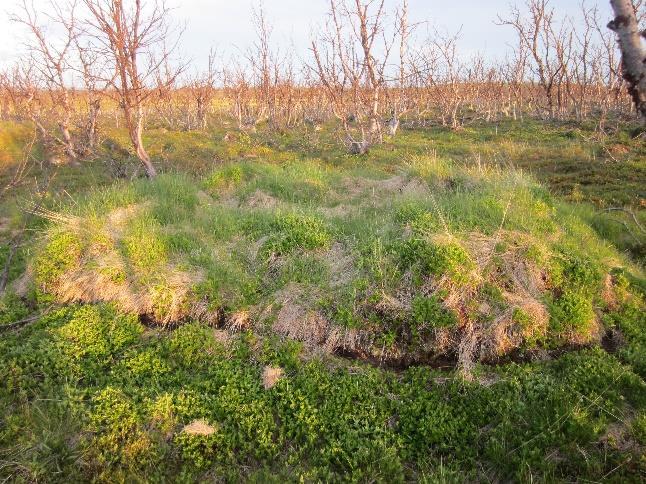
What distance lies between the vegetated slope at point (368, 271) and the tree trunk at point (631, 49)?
276 cm

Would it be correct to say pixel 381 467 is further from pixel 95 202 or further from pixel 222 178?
pixel 222 178

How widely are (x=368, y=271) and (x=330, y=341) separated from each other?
92 centimetres

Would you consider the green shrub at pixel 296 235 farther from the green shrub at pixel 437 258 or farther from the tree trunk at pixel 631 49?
the tree trunk at pixel 631 49

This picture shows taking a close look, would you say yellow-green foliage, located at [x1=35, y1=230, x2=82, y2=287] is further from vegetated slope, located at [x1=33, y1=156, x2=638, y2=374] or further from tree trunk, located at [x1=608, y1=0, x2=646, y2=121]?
tree trunk, located at [x1=608, y1=0, x2=646, y2=121]

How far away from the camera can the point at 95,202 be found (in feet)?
22.1

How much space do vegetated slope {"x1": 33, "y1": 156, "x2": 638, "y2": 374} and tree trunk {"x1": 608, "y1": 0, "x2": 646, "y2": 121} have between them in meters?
2.76

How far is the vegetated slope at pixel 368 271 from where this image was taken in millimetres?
4520

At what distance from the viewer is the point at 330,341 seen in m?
4.53

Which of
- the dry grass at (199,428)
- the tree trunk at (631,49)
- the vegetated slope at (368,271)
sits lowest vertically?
the dry grass at (199,428)

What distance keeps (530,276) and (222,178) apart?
5.71 metres

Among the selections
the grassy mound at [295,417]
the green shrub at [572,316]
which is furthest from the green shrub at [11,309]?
the green shrub at [572,316]

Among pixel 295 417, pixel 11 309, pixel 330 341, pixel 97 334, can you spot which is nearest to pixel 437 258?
pixel 330 341

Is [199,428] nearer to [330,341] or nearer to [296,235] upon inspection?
[330,341]

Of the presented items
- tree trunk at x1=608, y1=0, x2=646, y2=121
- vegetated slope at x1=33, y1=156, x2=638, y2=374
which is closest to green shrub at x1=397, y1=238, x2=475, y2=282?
vegetated slope at x1=33, y1=156, x2=638, y2=374
